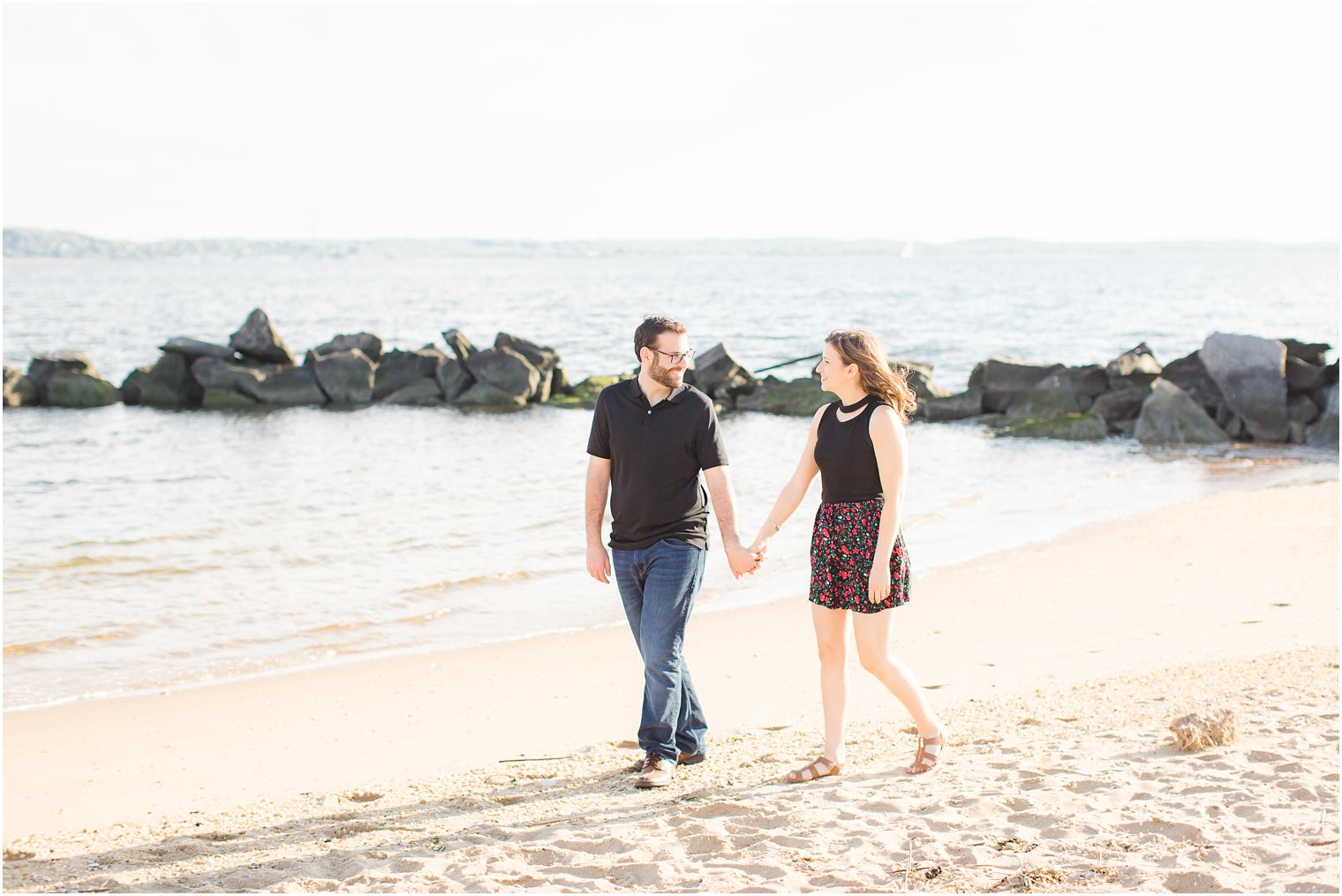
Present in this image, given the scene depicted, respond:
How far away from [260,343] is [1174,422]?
2271 centimetres

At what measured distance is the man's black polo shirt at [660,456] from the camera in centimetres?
532

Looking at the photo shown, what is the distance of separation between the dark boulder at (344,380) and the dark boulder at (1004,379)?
49.3ft

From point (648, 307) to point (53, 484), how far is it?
63.4 metres

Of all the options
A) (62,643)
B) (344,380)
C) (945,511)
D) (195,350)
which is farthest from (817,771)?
(195,350)

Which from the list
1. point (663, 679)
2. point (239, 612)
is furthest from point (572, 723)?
point (239, 612)

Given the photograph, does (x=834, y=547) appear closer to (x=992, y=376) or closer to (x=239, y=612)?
(x=239, y=612)

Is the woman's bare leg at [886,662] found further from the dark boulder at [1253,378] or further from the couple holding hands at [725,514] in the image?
the dark boulder at [1253,378]

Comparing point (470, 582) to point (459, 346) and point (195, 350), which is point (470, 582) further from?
point (195, 350)

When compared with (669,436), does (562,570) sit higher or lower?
lower

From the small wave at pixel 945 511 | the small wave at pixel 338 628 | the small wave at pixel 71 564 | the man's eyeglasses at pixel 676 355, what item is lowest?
the small wave at pixel 945 511

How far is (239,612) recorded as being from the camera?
1053 cm

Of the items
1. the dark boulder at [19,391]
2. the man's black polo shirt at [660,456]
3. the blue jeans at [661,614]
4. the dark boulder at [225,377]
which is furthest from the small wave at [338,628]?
the dark boulder at [19,391]

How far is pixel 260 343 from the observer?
31.9 m

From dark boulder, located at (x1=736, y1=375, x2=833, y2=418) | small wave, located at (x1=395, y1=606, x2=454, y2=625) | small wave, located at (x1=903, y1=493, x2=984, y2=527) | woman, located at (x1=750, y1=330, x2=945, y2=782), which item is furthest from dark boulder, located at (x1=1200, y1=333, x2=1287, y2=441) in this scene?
woman, located at (x1=750, y1=330, x2=945, y2=782)
